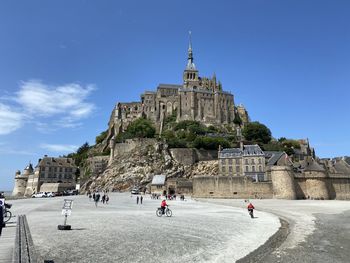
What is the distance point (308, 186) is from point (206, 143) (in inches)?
1042

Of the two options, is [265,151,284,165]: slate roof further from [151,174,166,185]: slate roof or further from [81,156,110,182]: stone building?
[81,156,110,182]: stone building

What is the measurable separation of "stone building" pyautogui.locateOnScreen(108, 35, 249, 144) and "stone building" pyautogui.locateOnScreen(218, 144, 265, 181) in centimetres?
3071

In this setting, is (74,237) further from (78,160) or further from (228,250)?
(78,160)

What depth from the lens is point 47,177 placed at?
69.8 metres

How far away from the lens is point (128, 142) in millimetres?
70062

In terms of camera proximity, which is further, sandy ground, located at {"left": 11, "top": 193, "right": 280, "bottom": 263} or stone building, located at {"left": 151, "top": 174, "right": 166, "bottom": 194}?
stone building, located at {"left": 151, "top": 174, "right": 166, "bottom": 194}

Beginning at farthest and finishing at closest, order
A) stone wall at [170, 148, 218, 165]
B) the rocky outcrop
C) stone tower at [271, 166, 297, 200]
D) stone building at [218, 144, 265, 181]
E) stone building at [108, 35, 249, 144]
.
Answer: stone building at [108, 35, 249, 144]
stone wall at [170, 148, 218, 165]
the rocky outcrop
stone building at [218, 144, 265, 181]
stone tower at [271, 166, 297, 200]

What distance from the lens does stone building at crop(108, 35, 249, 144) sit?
88062 mm

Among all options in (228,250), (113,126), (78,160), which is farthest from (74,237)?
(113,126)

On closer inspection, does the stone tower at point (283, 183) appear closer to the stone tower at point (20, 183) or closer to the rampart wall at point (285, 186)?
the rampart wall at point (285, 186)

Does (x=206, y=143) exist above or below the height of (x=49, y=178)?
above

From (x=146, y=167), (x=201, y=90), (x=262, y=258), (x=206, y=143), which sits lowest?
(x=262, y=258)

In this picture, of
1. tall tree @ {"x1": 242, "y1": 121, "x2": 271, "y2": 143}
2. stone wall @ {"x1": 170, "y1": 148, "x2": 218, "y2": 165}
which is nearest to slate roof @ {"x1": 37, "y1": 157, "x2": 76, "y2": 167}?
stone wall @ {"x1": 170, "y1": 148, "x2": 218, "y2": 165}


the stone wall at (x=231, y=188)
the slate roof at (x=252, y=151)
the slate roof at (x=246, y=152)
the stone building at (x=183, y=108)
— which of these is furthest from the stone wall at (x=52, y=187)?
the slate roof at (x=252, y=151)
